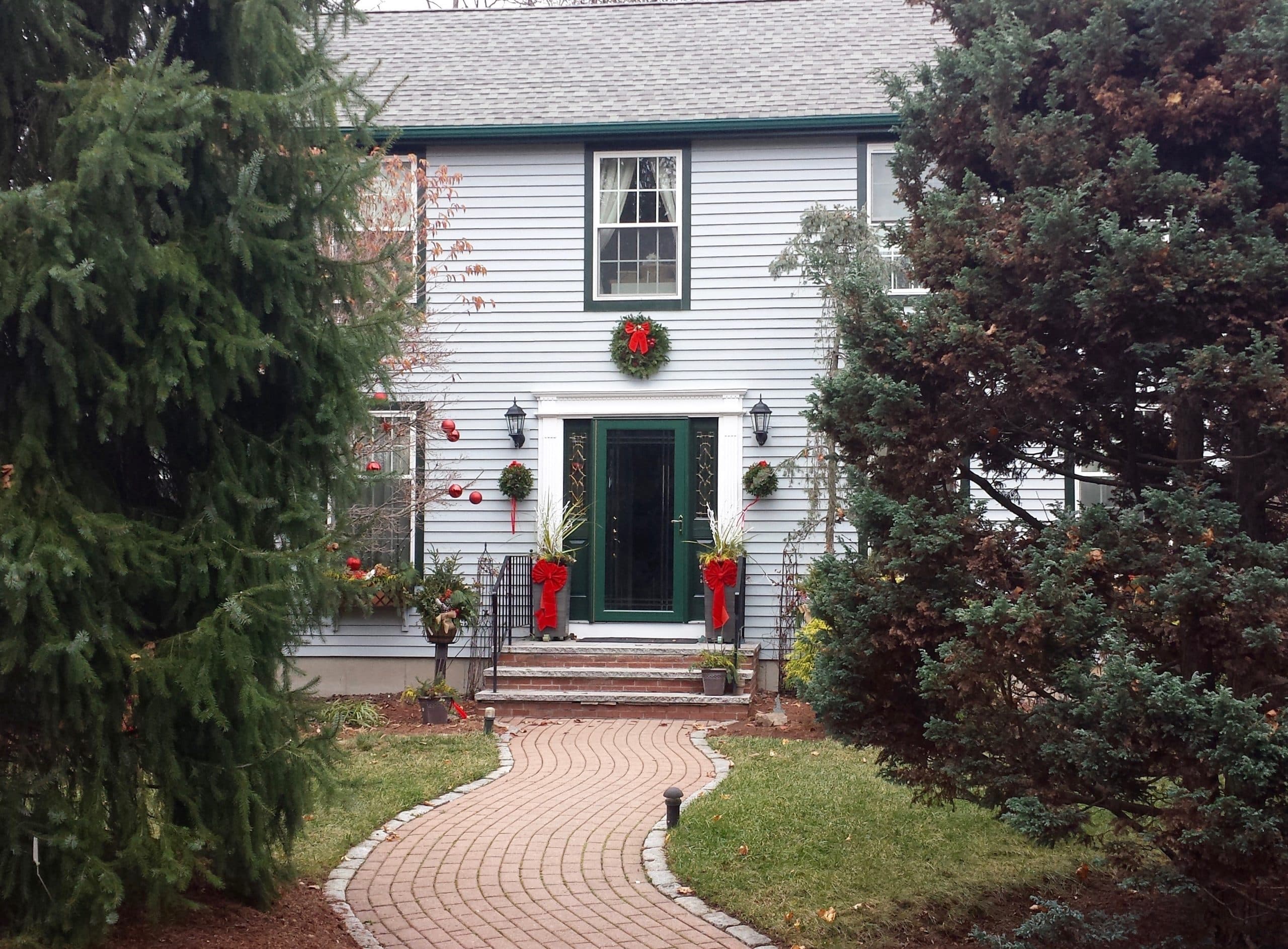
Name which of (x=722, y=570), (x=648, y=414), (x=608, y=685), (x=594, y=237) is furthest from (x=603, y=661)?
(x=594, y=237)

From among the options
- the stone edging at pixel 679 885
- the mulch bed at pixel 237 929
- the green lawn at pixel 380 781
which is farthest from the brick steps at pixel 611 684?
the mulch bed at pixel 237 929

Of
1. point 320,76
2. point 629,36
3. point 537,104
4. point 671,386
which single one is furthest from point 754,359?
point 320,76

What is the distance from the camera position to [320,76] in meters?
4.79

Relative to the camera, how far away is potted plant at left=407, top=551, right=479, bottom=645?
37.2 ft

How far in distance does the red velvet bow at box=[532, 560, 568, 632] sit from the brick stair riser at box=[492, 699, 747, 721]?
3.98ft

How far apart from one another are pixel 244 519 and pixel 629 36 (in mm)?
11346

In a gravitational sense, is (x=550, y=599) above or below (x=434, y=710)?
above

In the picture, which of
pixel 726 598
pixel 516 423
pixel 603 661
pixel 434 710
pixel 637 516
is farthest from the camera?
pixel 637 516

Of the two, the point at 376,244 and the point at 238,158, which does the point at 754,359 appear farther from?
the point at 238,158

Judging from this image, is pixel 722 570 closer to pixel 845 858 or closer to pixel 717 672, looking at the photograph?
pixel 717 672

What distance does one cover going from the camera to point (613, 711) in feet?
35.1

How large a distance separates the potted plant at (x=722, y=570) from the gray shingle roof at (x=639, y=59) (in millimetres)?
4148

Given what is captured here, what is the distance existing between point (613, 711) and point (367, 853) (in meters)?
4.69

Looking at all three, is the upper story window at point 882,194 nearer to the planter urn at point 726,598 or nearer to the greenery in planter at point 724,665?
the planter urn at point 726,598
